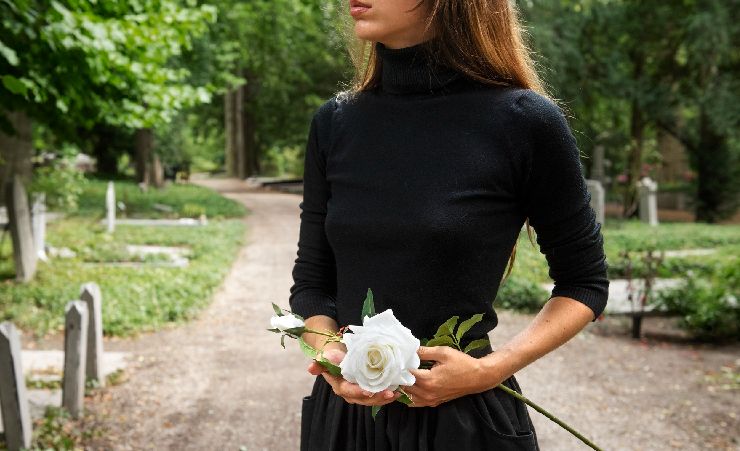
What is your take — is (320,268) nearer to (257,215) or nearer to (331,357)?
(331,357)

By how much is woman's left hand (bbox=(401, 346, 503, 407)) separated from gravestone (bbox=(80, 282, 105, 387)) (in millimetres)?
5565

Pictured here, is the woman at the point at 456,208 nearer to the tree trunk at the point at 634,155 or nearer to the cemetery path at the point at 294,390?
the cemetery path at the point at 294,390

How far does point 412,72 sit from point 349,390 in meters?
0.69

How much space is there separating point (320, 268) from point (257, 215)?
20.6m

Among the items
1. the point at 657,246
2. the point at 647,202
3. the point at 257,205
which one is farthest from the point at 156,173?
the point at 657,246

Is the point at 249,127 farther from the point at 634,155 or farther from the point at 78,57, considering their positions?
the point at 78,57

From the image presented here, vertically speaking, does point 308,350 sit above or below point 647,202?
above

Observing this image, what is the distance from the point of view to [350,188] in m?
1.68

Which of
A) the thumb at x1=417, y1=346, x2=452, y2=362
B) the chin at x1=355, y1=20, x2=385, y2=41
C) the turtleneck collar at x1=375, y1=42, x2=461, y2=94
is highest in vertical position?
the chin at x1=355, y1=20, x2=385, y2=41

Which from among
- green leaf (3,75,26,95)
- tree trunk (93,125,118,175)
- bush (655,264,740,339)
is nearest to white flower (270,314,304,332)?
green leaf (3,75,26,95)

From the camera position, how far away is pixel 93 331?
656 cm

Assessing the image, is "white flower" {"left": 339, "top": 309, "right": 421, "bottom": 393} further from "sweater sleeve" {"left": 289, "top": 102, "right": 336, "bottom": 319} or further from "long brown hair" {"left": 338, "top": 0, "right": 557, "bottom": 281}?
"long brown hair" {"left": 338, "top": 0, "right": 557, "bottom": 281}

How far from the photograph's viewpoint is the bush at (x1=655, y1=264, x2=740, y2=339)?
869 centimetres

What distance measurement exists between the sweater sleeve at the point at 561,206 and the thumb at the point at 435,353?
36cm
